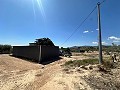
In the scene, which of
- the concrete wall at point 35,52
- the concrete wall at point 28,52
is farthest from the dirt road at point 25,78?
the concrete wall at point 28,52

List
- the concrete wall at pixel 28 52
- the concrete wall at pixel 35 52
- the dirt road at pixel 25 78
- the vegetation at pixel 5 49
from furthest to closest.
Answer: the vegetation at pixel 5 49
the concrete wall at pixel 28 52
the concrete wall at pixel 35 52
the dirt road at pixel 25 78

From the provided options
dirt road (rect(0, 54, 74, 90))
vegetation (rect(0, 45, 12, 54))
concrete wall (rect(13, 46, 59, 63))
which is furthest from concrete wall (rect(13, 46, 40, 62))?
vegetation (rect(0, 45, 12, 54))

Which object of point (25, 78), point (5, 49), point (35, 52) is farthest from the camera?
point (5, 49)

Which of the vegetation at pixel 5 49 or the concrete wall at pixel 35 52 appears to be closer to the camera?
the concrete wall at pixel 35 52

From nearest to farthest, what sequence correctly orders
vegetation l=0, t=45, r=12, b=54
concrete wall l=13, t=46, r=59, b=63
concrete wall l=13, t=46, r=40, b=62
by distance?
concrete wall l=13, t=46, r=59, b=63 < concrete wall l=13, t=46, r=40, b=62 < vegetation l=0, t=45, r=12, b=54

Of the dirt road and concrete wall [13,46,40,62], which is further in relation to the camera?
concrete wall [13,46,40,62]

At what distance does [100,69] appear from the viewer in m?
12.3

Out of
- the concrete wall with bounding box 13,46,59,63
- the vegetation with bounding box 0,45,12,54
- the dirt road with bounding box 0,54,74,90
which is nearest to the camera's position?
the dirt road with bounding box 0,54,74,90

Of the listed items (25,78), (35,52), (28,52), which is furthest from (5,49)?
(25,78)

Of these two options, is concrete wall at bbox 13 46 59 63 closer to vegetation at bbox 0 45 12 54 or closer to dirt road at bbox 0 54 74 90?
dirt road at bbox 0 54 74 90

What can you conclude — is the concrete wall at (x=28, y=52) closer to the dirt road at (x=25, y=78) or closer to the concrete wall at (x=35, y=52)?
the concrete wall at (x=35, y=52)

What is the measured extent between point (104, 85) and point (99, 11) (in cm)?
1053

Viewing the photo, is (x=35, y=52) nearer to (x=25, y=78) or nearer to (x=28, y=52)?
(x=28, y=52)

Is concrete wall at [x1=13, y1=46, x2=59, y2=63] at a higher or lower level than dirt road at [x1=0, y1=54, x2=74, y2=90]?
higher
